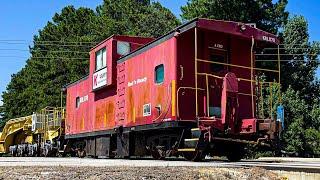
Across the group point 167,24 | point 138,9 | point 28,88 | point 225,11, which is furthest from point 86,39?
point 225,11

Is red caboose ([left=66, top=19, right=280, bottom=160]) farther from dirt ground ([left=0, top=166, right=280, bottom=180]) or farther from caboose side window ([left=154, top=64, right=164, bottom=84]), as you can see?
dirt ground ([left=0, top=166, right=280, bottom=180])

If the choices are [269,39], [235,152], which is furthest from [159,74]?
[269,39]

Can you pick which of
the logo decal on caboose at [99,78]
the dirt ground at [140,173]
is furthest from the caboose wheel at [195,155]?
the logo decal on caboose at [99,78]

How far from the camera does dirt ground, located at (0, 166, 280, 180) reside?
659cm

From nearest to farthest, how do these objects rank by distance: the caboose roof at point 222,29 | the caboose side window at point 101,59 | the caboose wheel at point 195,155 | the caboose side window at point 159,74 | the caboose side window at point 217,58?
the caboose wheel at point 195,155 < the caboose roof at point 222,29 < the caboose side window at point 159,74 < the caboose side window at point 217,58 < the caboose side window at point 101,59

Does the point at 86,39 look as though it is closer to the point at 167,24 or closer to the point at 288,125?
the point at 167,24

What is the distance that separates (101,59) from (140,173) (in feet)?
37.6

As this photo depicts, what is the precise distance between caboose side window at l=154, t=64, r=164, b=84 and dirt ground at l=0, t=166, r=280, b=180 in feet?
20.5

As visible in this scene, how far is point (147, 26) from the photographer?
46719 mm

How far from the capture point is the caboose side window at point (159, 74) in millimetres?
13672

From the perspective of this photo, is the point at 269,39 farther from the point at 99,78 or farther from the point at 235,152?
the point at 99,78

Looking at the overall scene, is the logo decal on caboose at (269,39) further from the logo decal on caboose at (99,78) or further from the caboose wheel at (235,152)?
the logo decal on caboose at (99,78)

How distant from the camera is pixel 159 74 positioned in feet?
45.5

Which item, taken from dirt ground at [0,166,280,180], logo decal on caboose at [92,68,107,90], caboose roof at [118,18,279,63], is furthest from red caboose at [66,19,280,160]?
dirt ground at [0,166,280,180]
